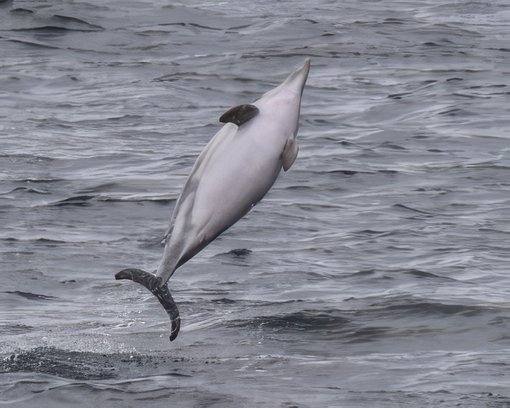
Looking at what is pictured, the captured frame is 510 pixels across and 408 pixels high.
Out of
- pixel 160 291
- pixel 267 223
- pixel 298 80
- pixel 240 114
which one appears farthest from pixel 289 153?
pixel 267 223

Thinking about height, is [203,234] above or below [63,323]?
above

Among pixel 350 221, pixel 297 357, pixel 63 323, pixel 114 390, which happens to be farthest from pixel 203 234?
pixel 350 221

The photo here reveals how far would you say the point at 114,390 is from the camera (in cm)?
824

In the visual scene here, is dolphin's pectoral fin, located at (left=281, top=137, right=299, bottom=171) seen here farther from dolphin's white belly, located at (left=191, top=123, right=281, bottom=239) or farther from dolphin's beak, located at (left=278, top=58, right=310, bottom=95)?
dolphin's beak, located at (left=278, top=58, right=310, bottom=95)

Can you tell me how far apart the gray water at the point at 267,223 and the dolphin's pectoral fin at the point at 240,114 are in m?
1.63

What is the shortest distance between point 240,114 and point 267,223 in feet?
19.4

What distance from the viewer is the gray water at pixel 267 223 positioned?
867 centimetres

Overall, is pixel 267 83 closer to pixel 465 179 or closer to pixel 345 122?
pixel 345 122

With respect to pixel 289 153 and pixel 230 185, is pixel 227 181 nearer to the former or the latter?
pixel 230 185

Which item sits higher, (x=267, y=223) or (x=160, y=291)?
(x=160, y=291)

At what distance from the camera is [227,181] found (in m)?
6.86

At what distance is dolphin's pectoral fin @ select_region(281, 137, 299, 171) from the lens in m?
6.92

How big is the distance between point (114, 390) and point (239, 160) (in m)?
1.88

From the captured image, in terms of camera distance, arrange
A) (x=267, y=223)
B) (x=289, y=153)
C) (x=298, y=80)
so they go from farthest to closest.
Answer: (x=267, y=223) < (x=298, y=80) < (x=289, y=153)
